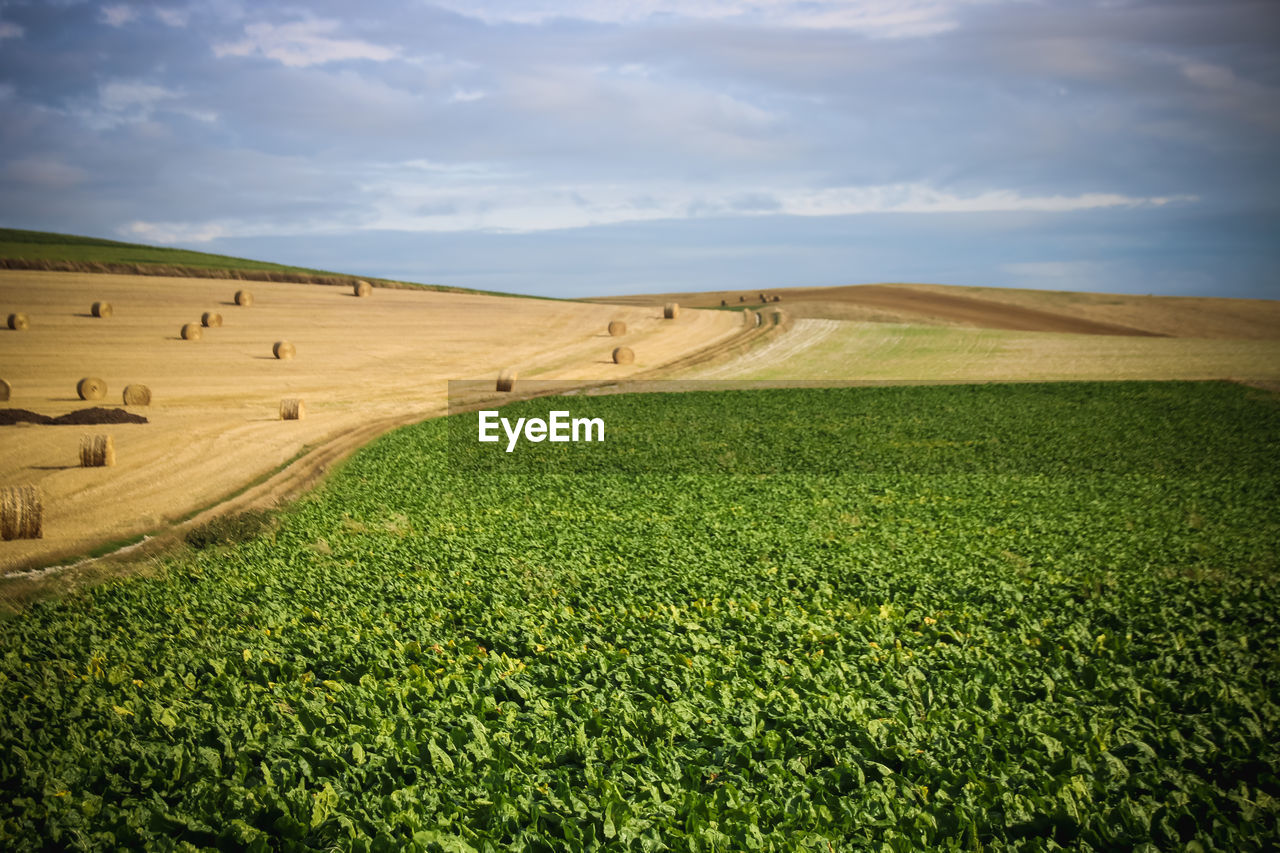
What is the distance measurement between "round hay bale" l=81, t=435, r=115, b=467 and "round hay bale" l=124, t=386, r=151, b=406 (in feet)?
35.2

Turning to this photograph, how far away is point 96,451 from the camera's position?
77.2ft

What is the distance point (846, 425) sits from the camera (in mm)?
33188

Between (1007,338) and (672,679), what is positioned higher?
(1007,338)

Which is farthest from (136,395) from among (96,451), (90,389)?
(96,451)

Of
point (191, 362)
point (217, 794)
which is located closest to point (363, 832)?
point (217, 794)

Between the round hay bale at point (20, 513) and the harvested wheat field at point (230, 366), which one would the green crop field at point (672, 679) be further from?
the harvested wheat field at point (230, 366)

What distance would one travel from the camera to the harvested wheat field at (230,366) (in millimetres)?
22047

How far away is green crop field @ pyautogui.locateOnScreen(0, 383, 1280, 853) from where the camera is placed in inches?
281

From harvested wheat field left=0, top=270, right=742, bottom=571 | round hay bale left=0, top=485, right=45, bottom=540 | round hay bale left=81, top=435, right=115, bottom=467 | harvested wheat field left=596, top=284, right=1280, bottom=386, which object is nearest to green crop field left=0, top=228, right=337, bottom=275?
harvested wheat field left=0, top=270, right=742, bottom=571

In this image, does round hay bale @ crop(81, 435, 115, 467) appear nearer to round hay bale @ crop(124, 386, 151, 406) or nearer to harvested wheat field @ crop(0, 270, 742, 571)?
harvested wheat field @ crop(0, 270, 742, 571)

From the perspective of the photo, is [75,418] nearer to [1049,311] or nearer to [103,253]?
[103,253]

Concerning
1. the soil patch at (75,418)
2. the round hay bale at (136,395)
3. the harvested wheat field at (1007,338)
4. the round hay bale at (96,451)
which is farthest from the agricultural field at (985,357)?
the round hay bale at (96,451)

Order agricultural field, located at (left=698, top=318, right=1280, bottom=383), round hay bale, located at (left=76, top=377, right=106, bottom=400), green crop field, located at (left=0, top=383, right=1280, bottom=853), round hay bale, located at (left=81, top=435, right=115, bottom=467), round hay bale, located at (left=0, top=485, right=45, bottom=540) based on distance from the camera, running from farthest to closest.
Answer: agricultural field, located at (left=698, top=318, right=1280, bottom=383) → round hay bale, located at (left=76, top=377, right=106, bottom=400) → round hay bale, located at (left=81, top=435, right=115, bottom=467) → round hay bale, located at (left=0, top=485, right=45, bottom=540) → green crop field, located at (left=0, top=383, right=1280, bottom=853)

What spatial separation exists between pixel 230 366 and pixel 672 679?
3899 centimetres
